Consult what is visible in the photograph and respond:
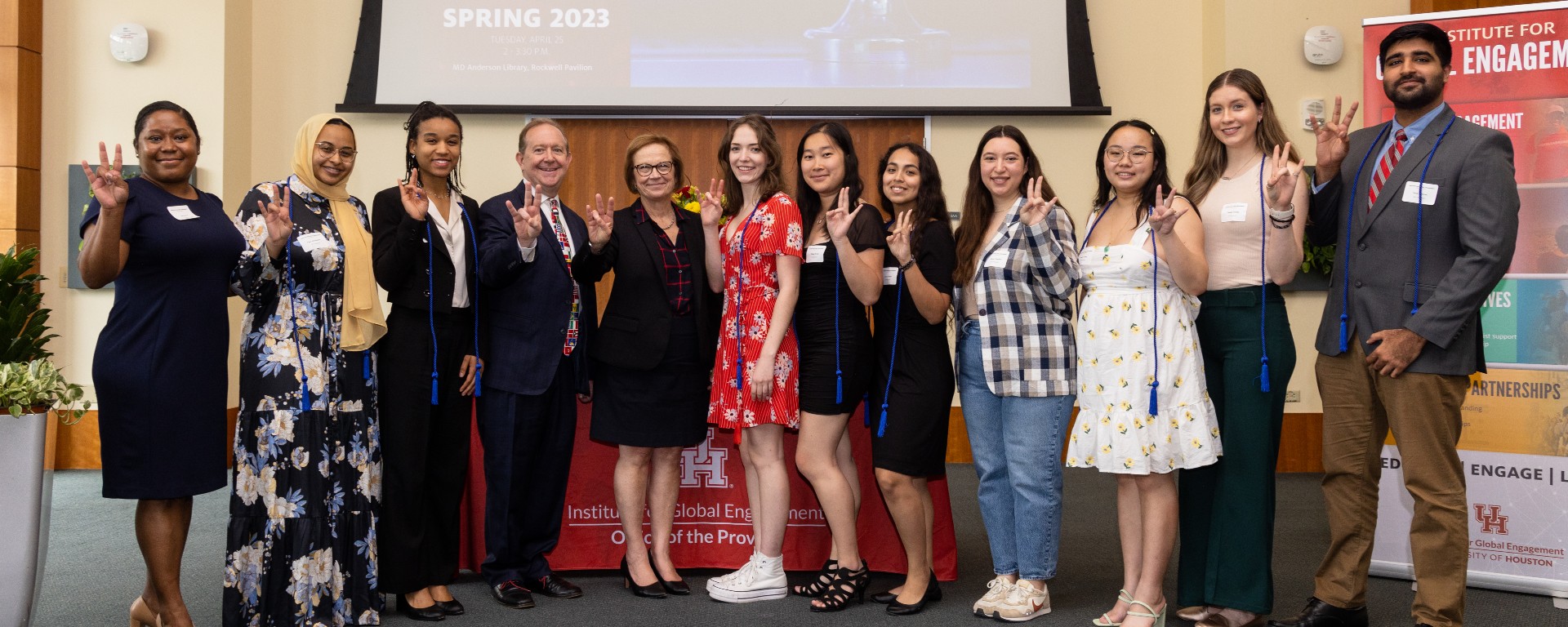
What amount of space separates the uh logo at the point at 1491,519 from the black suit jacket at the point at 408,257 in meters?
3.71

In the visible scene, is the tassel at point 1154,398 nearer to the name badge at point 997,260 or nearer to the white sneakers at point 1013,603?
the name badge at point 997,260

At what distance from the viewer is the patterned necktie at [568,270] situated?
343 cm

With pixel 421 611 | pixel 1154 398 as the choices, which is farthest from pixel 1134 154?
pixel 421 611

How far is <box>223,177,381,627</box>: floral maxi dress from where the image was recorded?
9.27 feet

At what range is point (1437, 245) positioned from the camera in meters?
2.87

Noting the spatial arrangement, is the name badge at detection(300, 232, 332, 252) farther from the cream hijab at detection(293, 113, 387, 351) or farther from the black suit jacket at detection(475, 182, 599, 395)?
the black suit jacket at detection(475, 182, 599, 395)

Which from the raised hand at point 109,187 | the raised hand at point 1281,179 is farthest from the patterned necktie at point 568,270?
the raised hand at point 1281,179

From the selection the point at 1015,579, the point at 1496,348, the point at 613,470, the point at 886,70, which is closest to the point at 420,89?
the point at 886,70

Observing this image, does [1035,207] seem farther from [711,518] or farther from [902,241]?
[711,518]

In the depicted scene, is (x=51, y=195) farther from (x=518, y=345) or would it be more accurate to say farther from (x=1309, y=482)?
(x=1309, y=482)

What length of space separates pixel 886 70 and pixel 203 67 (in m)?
4.17

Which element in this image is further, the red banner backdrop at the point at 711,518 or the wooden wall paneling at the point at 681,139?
the wooden wall paneling at the point at 681,139

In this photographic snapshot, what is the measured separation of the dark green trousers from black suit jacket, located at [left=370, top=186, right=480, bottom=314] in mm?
2295

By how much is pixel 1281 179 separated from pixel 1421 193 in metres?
0.41
